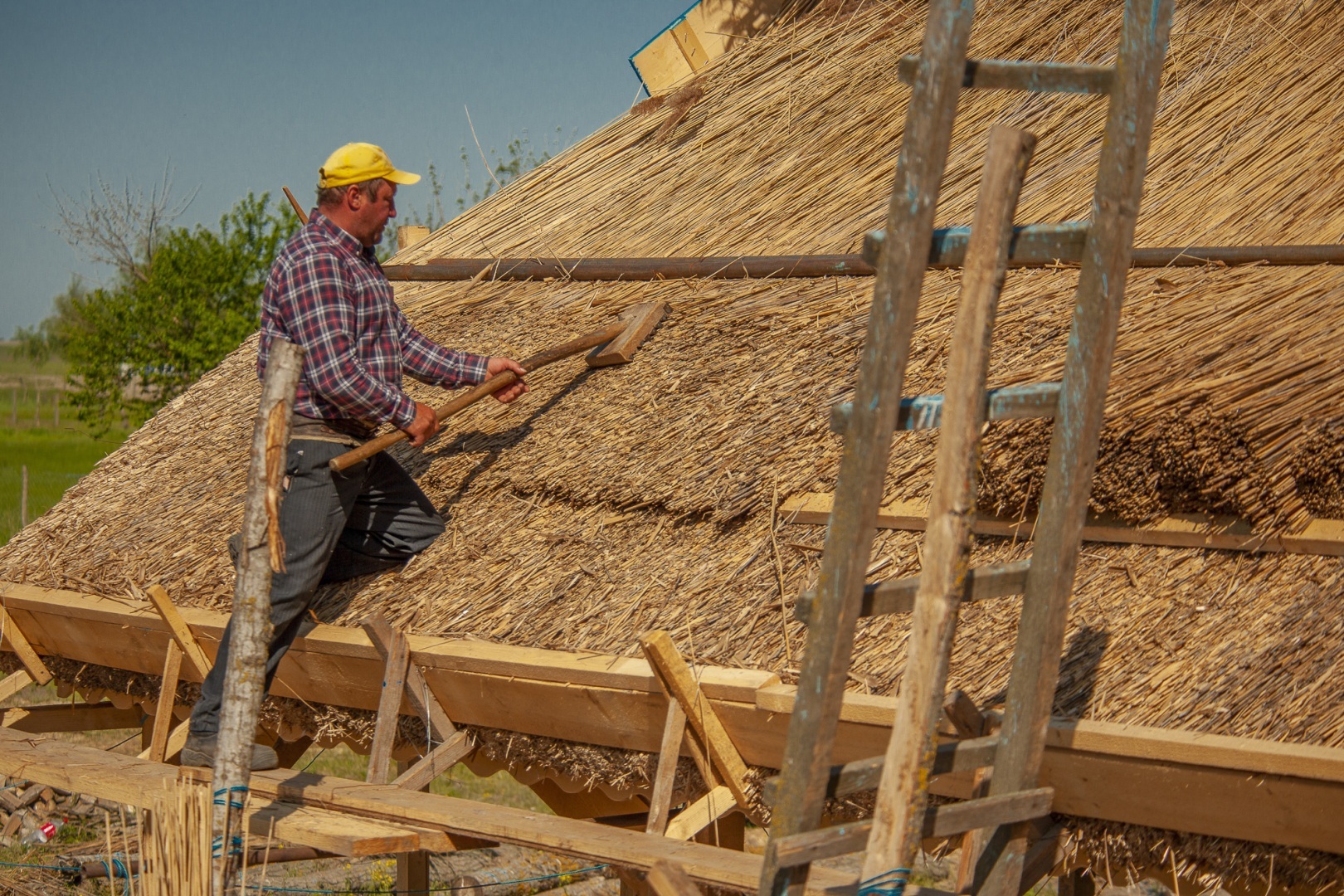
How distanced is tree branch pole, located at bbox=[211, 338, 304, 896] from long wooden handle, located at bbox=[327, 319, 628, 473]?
480mm

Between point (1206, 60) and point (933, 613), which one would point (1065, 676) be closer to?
point (933, 613)

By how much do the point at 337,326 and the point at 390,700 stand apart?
3.55ft

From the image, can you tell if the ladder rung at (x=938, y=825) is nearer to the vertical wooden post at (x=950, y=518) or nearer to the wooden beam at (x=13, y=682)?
the vertical wooden post at (x=950, y=518)

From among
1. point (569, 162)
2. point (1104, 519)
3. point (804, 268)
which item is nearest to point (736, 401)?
point (804, 268)

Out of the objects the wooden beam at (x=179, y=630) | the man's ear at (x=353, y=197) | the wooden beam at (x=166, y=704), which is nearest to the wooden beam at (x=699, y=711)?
A: the man's ear at (x=353, y=197)

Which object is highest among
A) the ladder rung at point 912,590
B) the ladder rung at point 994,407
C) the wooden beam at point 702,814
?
the ladder rung at point 994,407

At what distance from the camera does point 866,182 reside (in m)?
5.24

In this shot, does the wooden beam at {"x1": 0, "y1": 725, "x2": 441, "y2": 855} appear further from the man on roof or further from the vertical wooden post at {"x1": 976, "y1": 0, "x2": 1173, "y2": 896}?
the vertical wooden post at {"x1": 976, "y1": 0, "x2": 1173, "y2": 896}

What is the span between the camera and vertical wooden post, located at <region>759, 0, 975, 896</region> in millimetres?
2012

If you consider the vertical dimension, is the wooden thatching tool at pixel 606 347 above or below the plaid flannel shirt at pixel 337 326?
below

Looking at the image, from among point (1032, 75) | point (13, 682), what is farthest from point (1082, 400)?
point (13, 682)

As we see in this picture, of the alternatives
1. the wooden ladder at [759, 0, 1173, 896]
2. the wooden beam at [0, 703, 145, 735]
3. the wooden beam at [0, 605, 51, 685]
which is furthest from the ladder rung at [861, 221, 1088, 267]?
the wooden beam at [0, 703, 145, 735]

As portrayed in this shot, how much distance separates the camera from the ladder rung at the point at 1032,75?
6.86 feet

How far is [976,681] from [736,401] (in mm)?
1436
